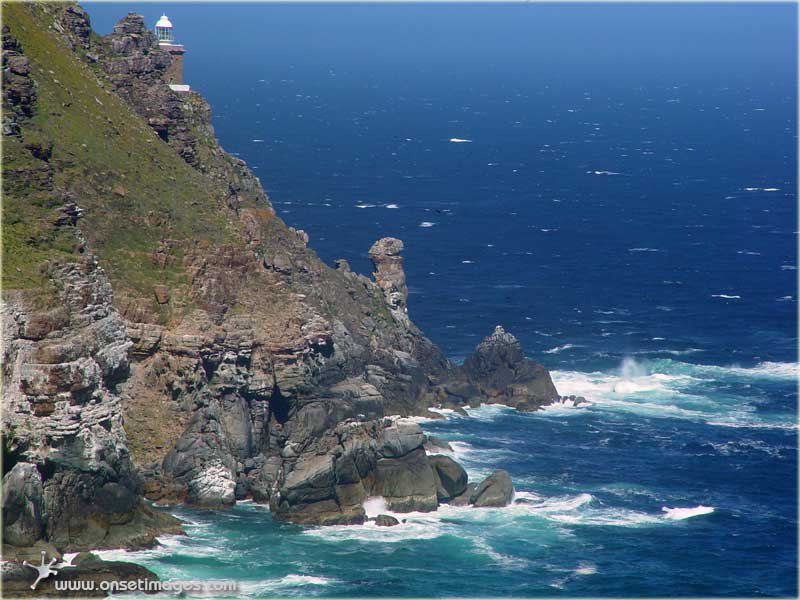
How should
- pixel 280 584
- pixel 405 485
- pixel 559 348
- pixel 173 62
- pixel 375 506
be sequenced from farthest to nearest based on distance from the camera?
pixel 559 348 < pixel 173 62 < pixel 405 485 < pixel 375 506 < pixel 280 584

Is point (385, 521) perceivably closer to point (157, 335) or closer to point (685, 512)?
point (157, 335)


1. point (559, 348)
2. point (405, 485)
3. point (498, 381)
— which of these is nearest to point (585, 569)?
point (405, 485)

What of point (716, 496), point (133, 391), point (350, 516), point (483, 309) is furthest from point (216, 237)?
point (483, 309)

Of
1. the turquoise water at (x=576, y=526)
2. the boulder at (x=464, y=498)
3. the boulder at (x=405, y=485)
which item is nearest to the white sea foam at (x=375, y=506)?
the boulder at (x=405, y=485)

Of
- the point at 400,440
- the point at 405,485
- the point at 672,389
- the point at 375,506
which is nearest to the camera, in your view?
the point at 375,506

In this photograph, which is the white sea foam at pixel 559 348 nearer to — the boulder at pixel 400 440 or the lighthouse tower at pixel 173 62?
the lighthouse tower at pixel 173 62

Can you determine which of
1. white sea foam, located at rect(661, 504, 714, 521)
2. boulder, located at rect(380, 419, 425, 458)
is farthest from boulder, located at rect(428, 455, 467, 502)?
white sea foam, located at rect(661, 504, 714, 521)

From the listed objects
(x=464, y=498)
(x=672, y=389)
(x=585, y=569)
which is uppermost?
(x=672, y=389)

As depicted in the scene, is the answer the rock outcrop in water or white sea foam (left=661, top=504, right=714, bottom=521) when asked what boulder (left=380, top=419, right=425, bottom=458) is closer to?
white sea foam (left=661, top=504, right=714, bottom=521)
